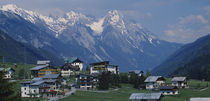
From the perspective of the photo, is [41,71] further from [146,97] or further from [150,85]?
[146,97]

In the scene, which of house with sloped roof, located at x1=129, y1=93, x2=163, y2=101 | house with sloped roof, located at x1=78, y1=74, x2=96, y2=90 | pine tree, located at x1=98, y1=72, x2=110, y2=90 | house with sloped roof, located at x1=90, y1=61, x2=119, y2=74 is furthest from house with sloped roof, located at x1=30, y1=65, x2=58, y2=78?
house with sloped roof, located at x1=129, y1=93, x2=163, y2=101

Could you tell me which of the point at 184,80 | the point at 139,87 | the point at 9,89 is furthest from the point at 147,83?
the point at 9,89

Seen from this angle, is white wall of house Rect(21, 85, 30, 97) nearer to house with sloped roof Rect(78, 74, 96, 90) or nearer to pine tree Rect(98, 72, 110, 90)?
house with sloped roof Rect(78, 74, 96, 90)

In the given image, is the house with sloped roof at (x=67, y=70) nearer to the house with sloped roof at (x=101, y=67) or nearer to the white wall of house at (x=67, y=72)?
the white wall of house at (x=67, y=72)

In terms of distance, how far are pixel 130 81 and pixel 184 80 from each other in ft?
92.1

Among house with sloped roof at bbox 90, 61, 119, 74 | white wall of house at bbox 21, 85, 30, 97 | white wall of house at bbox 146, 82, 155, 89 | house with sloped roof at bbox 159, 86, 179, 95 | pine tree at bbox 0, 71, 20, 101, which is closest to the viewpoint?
pine tree at bbox 0, 71, 20, 101

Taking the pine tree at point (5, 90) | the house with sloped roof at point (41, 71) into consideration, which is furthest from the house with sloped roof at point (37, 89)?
the pine tree at point (5, 90)

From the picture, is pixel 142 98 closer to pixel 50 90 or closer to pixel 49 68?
pixel 50 90

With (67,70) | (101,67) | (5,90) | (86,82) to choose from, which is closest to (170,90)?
(86,82)

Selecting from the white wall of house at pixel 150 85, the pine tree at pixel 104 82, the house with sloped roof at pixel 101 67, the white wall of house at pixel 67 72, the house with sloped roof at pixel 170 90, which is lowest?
the house with sloped roof at pixel 170 90

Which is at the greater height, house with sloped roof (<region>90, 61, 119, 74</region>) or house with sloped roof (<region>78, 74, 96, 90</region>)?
house with sloped roof (<region>90, 61, 119, 74</region>)

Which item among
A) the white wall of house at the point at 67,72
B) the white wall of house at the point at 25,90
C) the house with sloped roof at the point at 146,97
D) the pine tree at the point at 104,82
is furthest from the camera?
the white wall of house at the point at 67,72

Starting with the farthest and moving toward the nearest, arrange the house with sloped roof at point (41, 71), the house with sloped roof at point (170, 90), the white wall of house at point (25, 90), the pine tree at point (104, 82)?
the house with sloped roof at point (41, 71)
the house with sloped roof at point (170, 90)
the pine tree at point (104, 82)
the white wall of house at point (25, 90)

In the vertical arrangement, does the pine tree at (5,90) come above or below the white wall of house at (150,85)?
above
